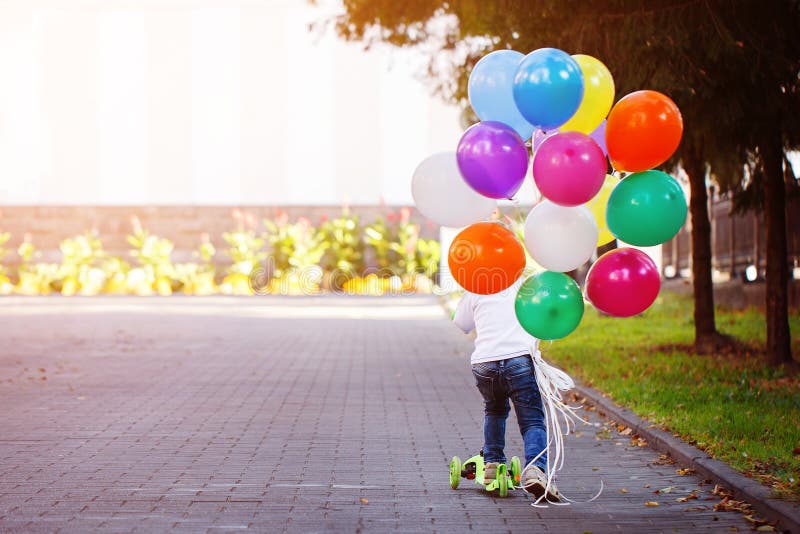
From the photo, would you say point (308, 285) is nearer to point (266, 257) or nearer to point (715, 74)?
point (266, 257)

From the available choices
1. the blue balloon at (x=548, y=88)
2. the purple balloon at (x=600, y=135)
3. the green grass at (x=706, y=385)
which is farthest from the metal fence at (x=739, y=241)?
the blue balloon at (x=548, y=88)

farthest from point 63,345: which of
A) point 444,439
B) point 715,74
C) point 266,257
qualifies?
point 266,257

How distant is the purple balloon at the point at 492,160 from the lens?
16.8 feet

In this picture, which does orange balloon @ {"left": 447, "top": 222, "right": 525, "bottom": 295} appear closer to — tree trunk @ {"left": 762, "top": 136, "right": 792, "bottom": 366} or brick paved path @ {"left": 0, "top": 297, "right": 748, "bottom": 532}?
brick paved path @ {"left": 0, "top": 297, "right": 748, "bottom": 532}

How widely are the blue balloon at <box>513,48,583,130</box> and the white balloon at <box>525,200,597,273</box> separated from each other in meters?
0.49

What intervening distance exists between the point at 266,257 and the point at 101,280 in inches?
189

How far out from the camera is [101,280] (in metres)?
28.5

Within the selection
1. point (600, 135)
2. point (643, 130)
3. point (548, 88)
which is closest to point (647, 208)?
point (643, 130)

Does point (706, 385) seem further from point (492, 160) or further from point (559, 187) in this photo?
point (492, 160)

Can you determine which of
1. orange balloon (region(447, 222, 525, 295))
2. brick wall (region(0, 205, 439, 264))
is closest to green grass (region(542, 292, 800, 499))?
orange balloon (region(447, 222, 525, 295))

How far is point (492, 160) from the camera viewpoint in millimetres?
5113

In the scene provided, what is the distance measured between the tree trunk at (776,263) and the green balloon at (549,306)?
621 centimetres

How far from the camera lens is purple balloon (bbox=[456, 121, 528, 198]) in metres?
5.12

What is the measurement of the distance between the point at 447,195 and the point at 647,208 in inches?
41.7
